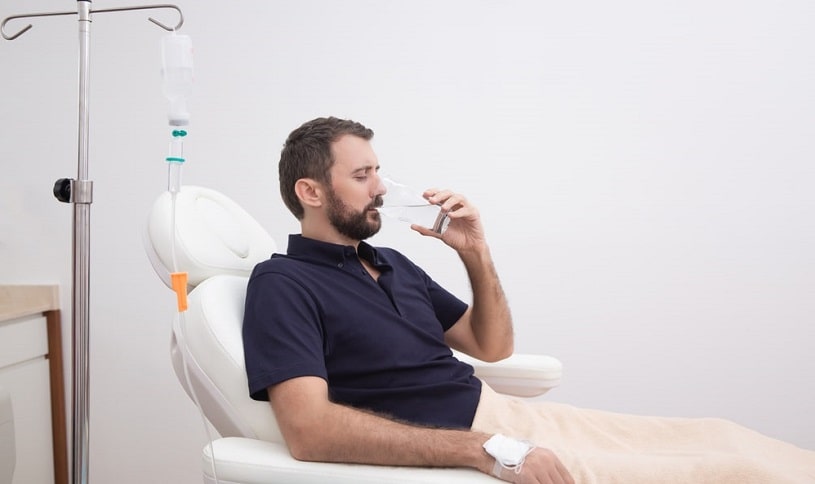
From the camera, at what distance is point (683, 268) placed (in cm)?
217

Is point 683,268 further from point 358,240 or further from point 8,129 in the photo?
point 8,129

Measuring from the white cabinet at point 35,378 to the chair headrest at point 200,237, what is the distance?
3.13 ft

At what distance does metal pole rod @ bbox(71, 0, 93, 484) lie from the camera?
1.33 m

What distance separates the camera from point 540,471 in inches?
40.8

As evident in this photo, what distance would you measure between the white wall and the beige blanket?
0.81 m

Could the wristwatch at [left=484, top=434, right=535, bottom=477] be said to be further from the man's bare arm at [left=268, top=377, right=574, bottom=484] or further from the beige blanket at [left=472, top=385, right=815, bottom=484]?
the beige blanket at [left=472, top=385, right=815, bottom=484]

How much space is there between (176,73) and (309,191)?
1.26 ft

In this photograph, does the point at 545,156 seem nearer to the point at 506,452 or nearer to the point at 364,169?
the point at 364,169

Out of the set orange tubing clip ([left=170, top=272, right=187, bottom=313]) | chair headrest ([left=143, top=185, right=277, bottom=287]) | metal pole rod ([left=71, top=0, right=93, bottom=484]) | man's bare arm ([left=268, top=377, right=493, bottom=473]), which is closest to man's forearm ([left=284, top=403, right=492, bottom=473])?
man's bare arm ([left=268, top=377, right=493, bottom=473])

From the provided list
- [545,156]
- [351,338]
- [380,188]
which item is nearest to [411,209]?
[380,188]

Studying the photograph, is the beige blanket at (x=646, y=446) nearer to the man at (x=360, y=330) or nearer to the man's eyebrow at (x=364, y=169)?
the man at (x=360, y=330)

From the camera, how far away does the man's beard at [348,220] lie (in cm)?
148

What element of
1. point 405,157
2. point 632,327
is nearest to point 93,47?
point 405,157

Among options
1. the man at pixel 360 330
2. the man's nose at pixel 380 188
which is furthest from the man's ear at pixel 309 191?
the man's nose at pixel 380 188
